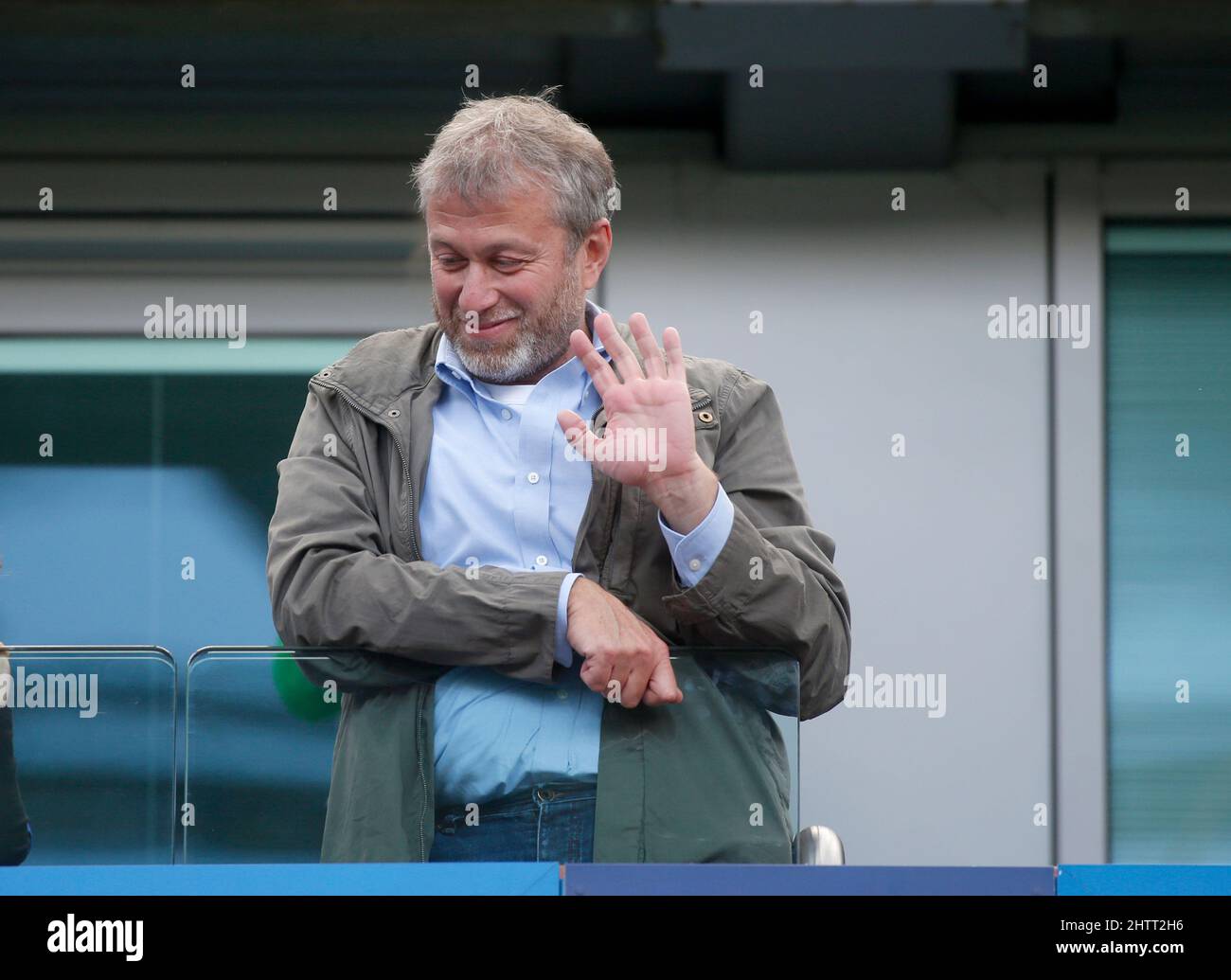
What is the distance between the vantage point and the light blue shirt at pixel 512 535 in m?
2.70

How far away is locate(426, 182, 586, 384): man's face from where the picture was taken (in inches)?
122

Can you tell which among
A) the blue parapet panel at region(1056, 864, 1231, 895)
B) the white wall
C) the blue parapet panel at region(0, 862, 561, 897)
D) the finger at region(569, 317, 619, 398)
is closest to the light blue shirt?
the finger at region(569, 317, 619, 398)

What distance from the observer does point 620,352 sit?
296 centimetres

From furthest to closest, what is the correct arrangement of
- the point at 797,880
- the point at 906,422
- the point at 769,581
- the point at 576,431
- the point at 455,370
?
the point at 906,422 < the point at 455,370 < the point at 576,431 < the point at 769,581 < the point at 797,880

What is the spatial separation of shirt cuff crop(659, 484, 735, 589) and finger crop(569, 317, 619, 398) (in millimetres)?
267

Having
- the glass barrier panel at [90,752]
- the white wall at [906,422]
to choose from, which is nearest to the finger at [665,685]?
the glass barrier panel at [90,752]

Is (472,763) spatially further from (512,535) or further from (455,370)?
(455,370)

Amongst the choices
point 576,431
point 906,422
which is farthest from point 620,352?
point 906,422

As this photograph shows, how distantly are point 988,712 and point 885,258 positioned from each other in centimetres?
157

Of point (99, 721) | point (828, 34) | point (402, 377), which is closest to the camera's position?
point (99, 721)

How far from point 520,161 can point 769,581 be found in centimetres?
85
